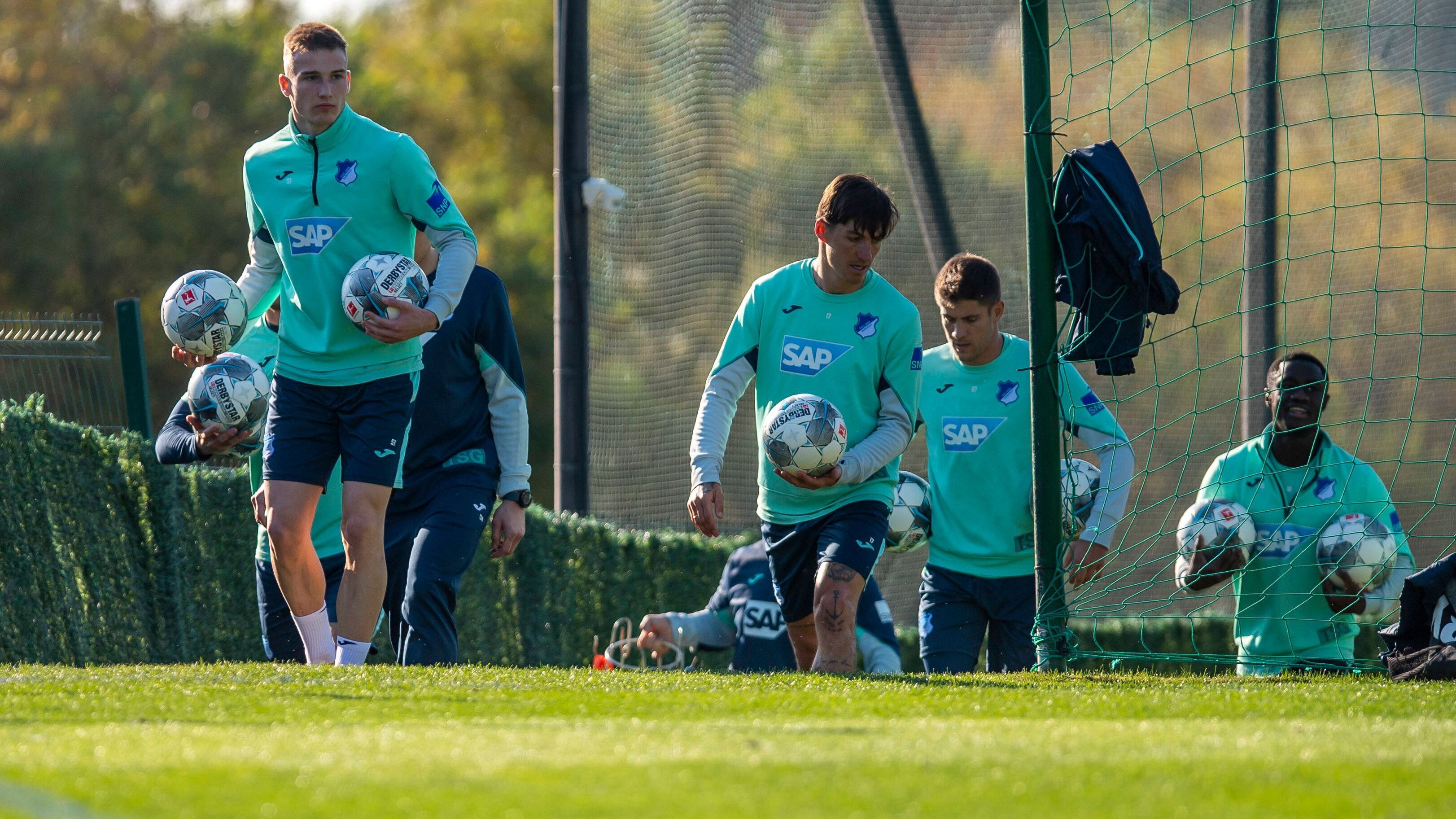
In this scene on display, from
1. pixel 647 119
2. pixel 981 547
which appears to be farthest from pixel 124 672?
pixel 647 119

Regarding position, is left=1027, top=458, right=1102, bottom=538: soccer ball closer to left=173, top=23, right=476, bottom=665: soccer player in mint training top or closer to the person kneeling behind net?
the person kneeling behind net

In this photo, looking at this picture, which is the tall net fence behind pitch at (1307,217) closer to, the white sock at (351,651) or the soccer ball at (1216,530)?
the soccer ball at (1216,530)

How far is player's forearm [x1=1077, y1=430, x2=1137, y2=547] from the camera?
6.54m

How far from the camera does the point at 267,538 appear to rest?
20.7 feet

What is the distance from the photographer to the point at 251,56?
32.4 meters

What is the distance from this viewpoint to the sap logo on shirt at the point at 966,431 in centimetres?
694

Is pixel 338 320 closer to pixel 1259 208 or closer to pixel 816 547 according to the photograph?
pixel 816 547

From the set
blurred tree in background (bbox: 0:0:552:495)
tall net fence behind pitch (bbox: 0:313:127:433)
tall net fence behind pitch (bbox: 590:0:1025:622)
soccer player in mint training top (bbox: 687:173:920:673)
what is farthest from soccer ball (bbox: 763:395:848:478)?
blurred tree in background (bbox: 0:0:552:495)

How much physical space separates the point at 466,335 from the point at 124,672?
1904 millimetres

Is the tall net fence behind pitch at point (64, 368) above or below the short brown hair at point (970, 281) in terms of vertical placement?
below

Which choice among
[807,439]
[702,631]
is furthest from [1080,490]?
[702,631]

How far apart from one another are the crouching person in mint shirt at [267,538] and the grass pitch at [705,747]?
131cm

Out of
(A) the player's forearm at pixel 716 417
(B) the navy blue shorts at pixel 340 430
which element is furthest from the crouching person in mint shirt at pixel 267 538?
(A) the player's forearm at pixel 716 417

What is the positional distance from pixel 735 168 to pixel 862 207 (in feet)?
27.4
